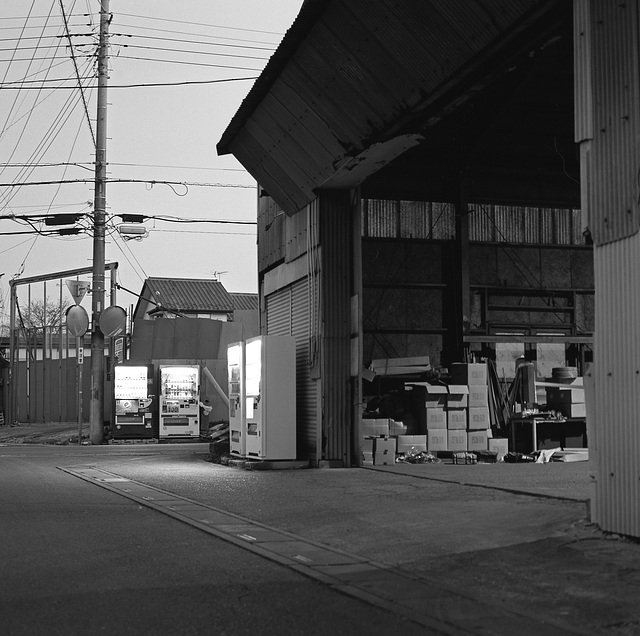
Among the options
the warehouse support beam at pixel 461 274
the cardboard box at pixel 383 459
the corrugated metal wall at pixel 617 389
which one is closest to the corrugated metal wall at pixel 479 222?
the warehouse support beam at pixel 461 274

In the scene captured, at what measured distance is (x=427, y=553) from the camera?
8.57 m

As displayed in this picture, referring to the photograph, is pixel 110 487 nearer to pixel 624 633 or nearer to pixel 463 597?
pixel 463 597

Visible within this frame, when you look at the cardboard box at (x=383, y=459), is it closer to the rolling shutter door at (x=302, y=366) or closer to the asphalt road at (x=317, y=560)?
the rolling shutter door at (x=302, y=366)

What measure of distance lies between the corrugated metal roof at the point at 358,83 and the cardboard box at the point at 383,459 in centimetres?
503

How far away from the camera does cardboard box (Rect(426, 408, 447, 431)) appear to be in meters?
20.0

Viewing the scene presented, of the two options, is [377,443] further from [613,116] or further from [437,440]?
[613,116]

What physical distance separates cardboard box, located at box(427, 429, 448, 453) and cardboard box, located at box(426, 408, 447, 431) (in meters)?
0.09

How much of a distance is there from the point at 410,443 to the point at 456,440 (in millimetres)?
1003

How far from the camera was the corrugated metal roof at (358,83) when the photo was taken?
12086mm

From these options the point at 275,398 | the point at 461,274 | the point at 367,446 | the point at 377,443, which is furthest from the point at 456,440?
the point at 461,274

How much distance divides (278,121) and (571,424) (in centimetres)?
908

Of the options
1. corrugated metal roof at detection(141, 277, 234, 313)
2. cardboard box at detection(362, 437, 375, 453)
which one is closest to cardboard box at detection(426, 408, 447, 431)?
cardboard box at detection(362, 437, 375, 453)

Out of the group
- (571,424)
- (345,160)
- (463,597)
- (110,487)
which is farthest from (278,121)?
(463,597)

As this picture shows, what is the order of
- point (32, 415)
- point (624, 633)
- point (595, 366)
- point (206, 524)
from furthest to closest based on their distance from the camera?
point (32, 415) → point (206, 524) → point (595, 366) → point (624, 633)
